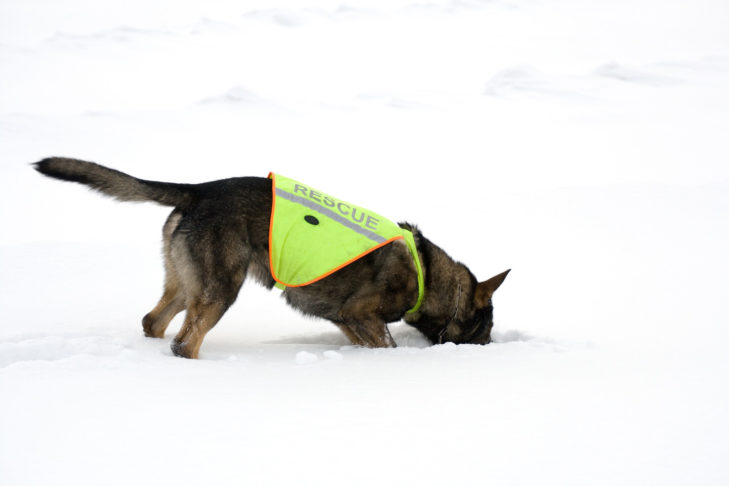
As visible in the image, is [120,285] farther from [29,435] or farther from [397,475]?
[397,475]

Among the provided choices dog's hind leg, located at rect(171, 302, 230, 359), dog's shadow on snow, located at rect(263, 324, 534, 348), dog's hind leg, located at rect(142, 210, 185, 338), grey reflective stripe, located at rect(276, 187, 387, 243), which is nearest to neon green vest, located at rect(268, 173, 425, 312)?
grey reflective stripe, located at rect(276, 187, 387, 243)

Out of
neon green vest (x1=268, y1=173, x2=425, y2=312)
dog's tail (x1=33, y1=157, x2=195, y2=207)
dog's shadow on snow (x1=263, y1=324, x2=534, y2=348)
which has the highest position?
dog's tail (x1=33, y1=157, x2=195, y2=207)

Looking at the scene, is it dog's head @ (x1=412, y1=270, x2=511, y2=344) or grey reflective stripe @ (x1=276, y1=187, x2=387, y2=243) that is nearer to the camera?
grey reflective stripe @ (x1=276, y1=187, x2=387, y2=243)

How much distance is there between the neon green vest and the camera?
479cm

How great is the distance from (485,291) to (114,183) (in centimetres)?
279

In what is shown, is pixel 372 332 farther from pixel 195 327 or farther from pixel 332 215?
pixel 195 327

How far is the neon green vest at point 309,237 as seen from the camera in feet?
15.7

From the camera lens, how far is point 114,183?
4719 millimetres

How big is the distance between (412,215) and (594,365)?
4.86 meters

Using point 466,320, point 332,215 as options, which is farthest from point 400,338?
point 332,215

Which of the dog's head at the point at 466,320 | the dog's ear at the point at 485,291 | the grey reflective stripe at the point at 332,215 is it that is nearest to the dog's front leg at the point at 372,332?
the dog's head at the point at 466,320

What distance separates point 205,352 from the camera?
475cm

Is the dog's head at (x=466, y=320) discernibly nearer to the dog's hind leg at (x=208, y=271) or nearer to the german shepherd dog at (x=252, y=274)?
the german shepherd dog at (x=252, y=274)

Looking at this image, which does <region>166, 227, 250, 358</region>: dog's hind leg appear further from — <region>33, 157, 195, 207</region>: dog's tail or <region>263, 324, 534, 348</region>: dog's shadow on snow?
<region>263, 324, 534, 348</region>: dog's shadow on snow
